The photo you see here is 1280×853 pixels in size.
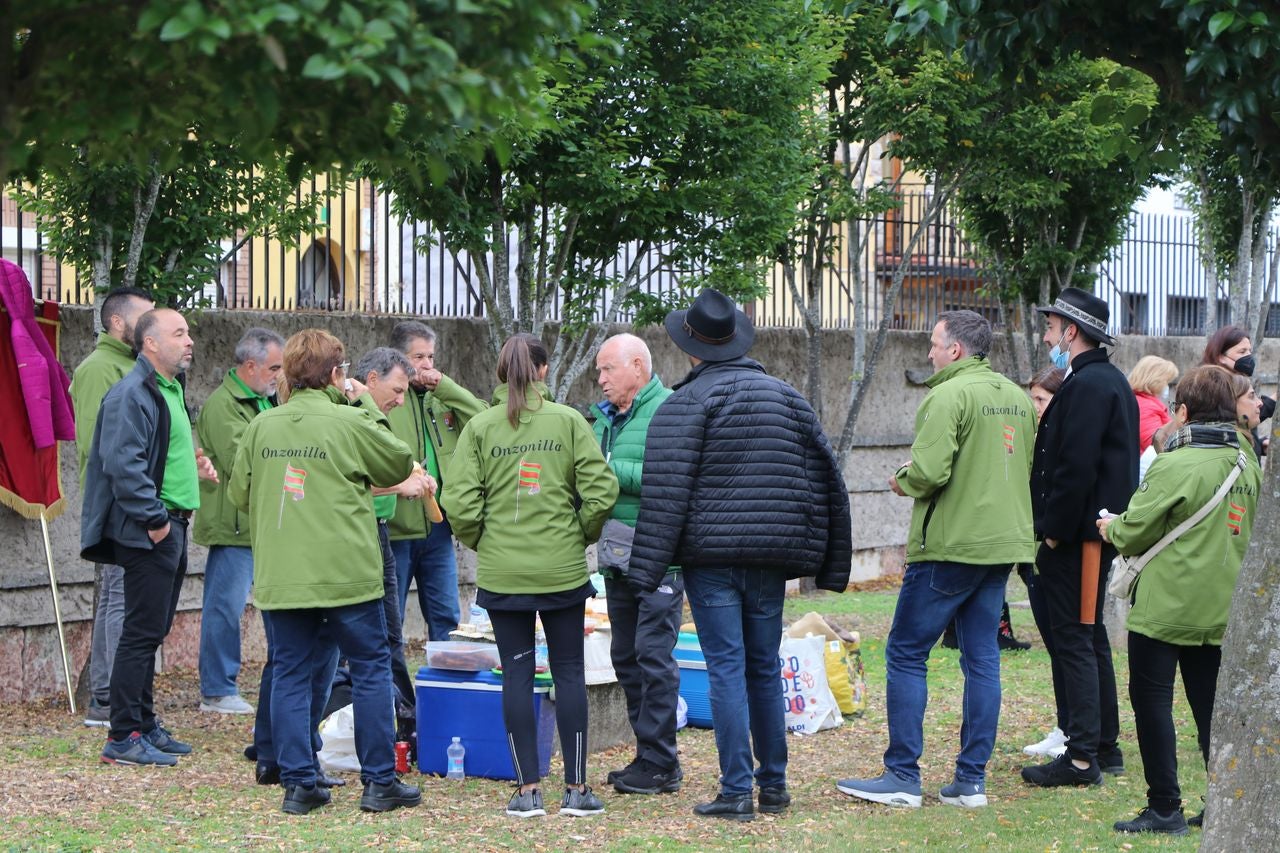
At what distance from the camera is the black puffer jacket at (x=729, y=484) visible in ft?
19.0

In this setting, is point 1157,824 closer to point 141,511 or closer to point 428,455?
point 428,455

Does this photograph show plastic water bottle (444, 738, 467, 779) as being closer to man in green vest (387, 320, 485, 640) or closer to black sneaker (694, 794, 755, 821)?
man in green vest (387, 320, 485, 640)

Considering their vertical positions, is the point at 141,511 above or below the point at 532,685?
above

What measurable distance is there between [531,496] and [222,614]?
2.58m

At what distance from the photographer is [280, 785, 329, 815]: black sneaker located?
19.4 feet

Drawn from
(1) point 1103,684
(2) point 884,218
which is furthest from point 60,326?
(2) point 884,218

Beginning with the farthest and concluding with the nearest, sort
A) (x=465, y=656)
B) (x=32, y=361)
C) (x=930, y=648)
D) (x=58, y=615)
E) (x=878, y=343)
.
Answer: (x=878, y=343)
(x=58, y=615)
(x=32, y=361)
(x=465, y=656)
(x=930, y=648)

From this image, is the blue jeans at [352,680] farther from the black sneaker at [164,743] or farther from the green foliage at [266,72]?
the green foliage at [266,72]

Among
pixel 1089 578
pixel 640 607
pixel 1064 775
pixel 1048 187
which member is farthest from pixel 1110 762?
pixel 1048 187

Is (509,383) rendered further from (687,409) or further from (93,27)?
(93,27)

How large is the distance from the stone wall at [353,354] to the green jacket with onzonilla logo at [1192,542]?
5295mm

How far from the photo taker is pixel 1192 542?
5.49 meters

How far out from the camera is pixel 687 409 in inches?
232

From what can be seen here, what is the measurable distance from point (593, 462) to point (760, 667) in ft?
3.41
